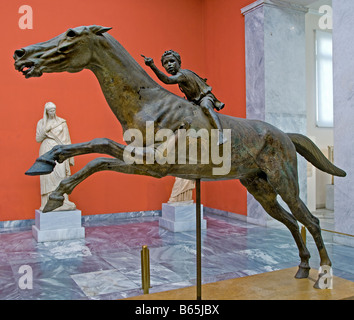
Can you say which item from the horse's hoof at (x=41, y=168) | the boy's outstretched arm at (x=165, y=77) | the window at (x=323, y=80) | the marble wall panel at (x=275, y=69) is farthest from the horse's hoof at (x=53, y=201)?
the window at (x=323, y=80)

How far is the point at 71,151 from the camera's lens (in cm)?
250

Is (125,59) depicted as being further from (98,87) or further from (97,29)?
(98,87)

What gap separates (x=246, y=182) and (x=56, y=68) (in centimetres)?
194

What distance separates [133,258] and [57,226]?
225cm

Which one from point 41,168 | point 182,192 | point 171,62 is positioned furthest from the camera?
point 182,192

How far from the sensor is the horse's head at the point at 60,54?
2410 mm

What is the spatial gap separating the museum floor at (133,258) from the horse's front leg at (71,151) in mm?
2275

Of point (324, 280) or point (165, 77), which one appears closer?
point (165, 77)

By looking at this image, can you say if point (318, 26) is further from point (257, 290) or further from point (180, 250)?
point (257, 290)

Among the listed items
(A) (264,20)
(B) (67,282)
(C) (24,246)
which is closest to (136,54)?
(A) (264,20)

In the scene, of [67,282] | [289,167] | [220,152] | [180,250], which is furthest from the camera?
[180,250]

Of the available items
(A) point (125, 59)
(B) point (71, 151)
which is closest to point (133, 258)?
(B) point (71, 151)

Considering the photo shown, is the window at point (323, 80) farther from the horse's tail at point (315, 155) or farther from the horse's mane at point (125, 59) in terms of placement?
the horse's mane at point (125, 59)

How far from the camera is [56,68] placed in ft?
8.21
